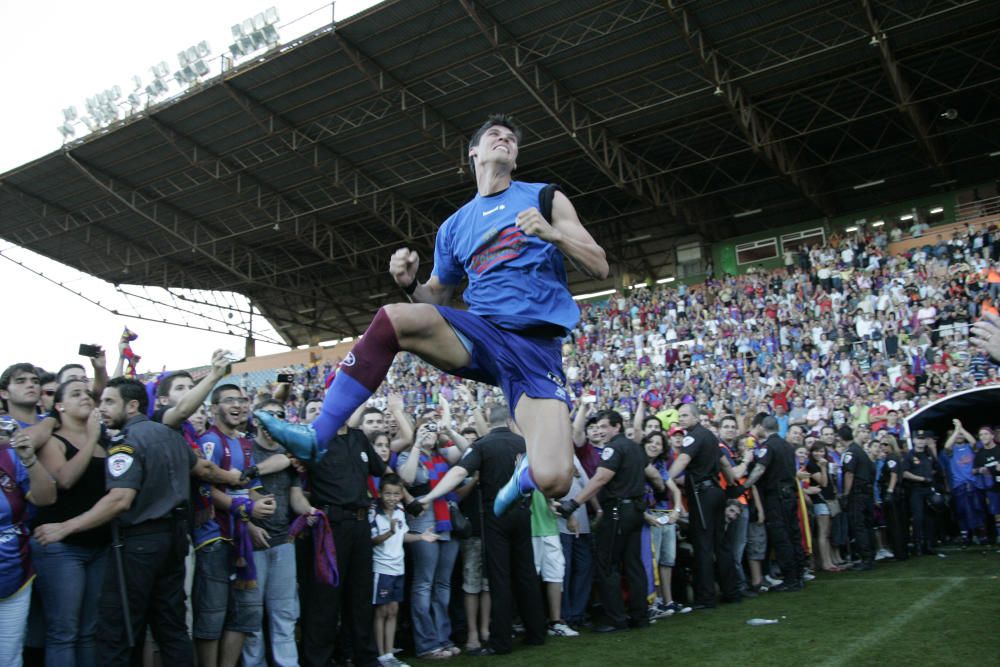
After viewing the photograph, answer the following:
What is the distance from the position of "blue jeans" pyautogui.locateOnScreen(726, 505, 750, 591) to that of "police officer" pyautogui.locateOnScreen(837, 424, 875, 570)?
9.03 ft

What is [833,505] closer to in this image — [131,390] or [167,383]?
[167,383]

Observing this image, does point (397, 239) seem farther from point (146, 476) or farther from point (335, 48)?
point (146, 476)

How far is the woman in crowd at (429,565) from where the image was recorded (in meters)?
7.01

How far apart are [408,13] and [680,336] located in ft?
40.3

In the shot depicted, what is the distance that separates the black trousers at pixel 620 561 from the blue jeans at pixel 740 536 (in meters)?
2.12

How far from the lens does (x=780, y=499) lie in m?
9.85

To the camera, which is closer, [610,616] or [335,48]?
[610,616]

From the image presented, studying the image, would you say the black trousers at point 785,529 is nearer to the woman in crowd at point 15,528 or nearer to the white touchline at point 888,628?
the white touchline at point 888,628

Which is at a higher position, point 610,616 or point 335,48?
point 335,48

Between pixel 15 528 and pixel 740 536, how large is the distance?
7.78 meters

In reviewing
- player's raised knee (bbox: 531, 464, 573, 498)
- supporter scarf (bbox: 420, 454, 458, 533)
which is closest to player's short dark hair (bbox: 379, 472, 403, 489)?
supporter scarf (bbox: 420, 454, 458, 533)

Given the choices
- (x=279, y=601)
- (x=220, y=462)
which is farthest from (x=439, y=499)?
(x=220, y=462)

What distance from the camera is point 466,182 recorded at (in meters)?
27.4

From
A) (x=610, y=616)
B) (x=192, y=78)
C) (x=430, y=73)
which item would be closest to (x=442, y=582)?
(x=610, y=616)
